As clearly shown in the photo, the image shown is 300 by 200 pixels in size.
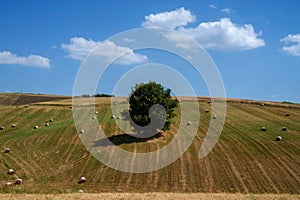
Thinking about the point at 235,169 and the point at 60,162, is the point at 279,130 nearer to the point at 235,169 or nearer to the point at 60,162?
the point at 235,169

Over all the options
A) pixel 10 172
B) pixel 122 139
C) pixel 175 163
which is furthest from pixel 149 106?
pixel 10 172

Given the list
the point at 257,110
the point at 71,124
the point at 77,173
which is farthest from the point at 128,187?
the point at 257,110

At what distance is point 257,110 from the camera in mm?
73438

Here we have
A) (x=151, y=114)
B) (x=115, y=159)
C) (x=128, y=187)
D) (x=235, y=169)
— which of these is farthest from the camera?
(x=151, y=114)

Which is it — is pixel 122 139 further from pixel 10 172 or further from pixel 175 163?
pixel 10 172

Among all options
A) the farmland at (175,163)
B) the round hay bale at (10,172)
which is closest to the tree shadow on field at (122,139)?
the farmland at (175,163)

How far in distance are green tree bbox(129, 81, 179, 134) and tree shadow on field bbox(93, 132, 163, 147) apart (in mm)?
1382

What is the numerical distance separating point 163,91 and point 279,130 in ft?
60.8

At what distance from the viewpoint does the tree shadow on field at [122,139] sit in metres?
50.2

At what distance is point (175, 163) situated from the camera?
138 feet

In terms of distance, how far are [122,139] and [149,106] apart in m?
6.23

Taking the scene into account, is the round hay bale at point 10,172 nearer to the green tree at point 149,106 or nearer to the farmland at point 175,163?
the farmland at point 175,163

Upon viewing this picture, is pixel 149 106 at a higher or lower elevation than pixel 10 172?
higher

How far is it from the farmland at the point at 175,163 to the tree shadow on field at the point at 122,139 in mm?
1268
